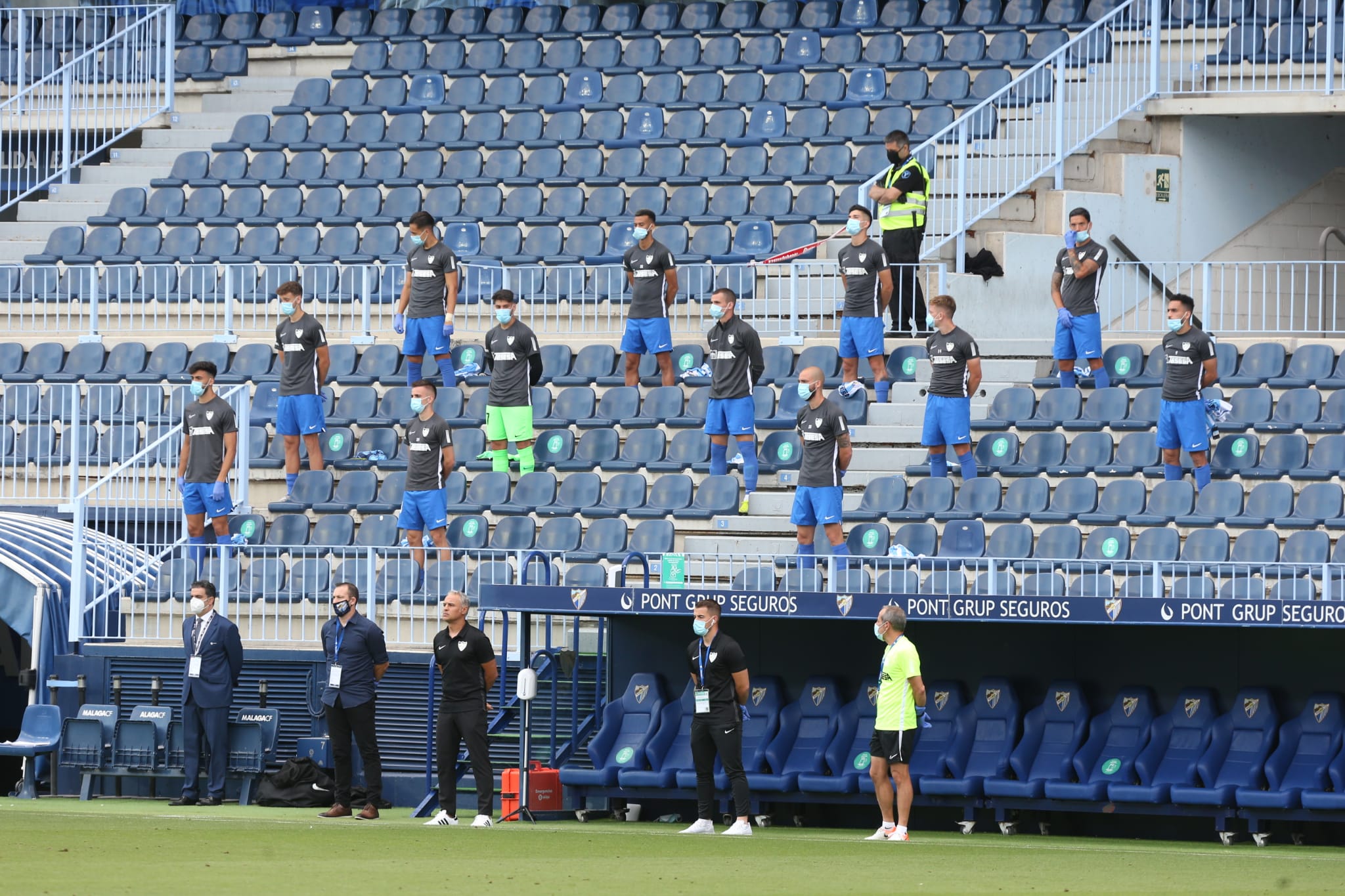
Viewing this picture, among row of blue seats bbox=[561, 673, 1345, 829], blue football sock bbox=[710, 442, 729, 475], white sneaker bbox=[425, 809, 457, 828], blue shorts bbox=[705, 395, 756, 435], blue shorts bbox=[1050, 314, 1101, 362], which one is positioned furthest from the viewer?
blue shorts bbox=[1050, 314, 1101, 362]

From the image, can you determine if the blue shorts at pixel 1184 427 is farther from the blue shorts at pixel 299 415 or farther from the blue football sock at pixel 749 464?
the blue shorts at pixel 299 415

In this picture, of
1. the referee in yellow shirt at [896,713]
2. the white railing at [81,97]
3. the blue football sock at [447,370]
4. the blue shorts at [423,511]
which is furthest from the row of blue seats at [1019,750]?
the white railing at [81,97]

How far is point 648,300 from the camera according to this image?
2120cm

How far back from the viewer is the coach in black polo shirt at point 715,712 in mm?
15375

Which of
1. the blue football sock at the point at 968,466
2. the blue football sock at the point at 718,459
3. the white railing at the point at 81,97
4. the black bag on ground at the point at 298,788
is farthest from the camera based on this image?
the white railing at the point at 81,97

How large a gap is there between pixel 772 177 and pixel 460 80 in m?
4.91

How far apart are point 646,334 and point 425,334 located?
209 cm

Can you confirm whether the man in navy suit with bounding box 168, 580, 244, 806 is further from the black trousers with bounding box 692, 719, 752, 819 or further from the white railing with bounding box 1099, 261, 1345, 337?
the white railing with bounding box 1099, 261, 1345, 337

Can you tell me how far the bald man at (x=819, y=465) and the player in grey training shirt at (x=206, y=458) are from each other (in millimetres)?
5004

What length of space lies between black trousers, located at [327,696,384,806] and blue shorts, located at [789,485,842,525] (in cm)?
371

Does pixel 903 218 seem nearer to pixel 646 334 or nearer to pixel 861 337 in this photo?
pixel 861 337

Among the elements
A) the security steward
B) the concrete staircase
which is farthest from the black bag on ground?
the concrete staircase

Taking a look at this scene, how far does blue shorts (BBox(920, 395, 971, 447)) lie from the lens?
19.2 m

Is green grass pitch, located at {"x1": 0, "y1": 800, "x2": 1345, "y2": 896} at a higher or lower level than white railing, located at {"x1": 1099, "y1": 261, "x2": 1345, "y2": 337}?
lower
